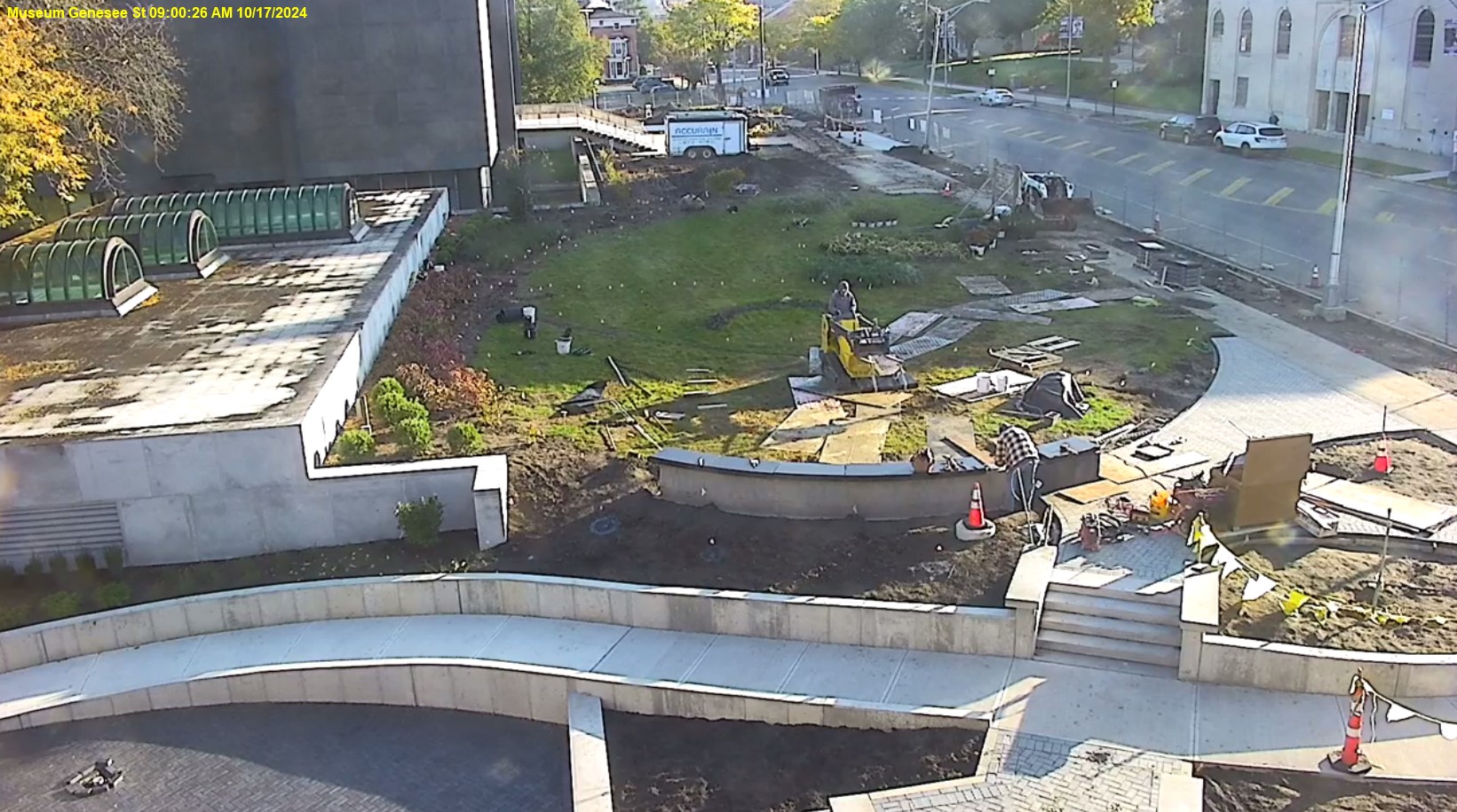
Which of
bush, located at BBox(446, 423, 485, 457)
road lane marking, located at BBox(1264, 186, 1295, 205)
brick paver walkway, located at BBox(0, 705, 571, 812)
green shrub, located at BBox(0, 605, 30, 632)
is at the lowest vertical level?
brick paver walkway, located at BBox(0, 705, 571, 812)

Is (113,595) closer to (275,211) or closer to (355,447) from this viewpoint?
(355,447)

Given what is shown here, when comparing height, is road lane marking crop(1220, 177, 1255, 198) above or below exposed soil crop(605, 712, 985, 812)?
above

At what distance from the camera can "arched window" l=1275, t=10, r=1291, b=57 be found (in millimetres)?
56125

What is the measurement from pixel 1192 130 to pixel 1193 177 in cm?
1120

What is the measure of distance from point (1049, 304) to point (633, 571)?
1423 cm

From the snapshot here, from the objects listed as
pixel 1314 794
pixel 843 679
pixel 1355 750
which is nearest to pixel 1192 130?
pixel 843 679

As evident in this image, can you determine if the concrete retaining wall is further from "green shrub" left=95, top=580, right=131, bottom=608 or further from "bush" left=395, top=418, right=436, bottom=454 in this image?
"bush" left=395, top=418, right=436, bottom=454

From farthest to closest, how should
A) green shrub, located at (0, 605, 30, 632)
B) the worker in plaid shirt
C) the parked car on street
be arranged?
the parked car on street → the worker in plaid shirt → green shrub, located at (0, 605, 30, 632)

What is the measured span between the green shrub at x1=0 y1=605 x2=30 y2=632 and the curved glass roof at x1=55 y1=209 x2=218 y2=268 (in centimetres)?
1328

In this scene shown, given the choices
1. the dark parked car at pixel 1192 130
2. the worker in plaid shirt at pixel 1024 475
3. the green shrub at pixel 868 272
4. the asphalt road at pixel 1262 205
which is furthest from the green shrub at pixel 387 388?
the dark parked car at pixel 1192 130

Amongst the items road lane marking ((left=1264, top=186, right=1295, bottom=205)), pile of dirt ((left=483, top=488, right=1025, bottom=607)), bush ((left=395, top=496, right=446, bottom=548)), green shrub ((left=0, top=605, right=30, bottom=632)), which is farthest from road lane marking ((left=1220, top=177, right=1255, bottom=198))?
green shrub ((left=0, top=605, right=30, bottom=632))

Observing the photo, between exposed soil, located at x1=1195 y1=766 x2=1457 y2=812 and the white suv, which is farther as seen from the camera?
the white suv

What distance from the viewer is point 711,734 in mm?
11906

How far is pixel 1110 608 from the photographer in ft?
41.4
